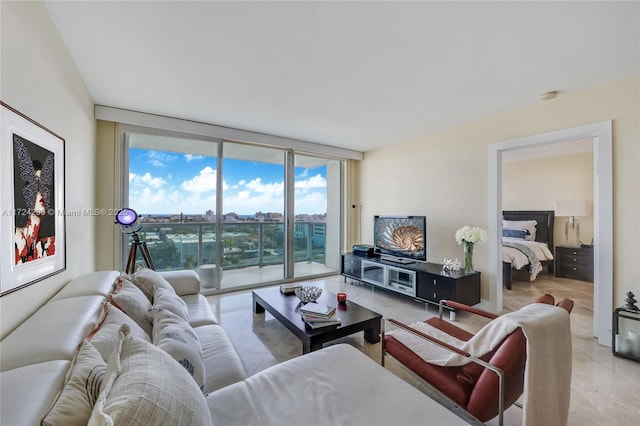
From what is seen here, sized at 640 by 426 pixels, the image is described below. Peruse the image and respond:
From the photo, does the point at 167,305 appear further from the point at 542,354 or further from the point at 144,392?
the point at 542,354

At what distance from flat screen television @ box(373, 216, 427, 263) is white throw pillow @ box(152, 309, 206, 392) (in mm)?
3154

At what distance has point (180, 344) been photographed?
1.16 meters

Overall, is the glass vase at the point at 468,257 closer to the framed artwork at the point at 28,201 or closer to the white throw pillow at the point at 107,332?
the white throw pillow at the point at 107,332

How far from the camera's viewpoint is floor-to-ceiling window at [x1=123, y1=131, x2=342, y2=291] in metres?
3.64

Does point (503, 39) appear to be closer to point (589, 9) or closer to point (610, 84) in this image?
point (589, 9)

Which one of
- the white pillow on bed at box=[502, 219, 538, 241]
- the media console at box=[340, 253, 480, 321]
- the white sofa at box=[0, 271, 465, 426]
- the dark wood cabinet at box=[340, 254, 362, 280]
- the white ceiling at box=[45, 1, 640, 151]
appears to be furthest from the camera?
the white pillow on bed at box=[502, 219, 538, 241]

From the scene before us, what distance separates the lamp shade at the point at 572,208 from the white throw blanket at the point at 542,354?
4985 mm

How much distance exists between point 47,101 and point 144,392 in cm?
195

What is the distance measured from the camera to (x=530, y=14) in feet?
5.32

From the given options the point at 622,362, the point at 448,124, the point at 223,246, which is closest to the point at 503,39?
the point at 448,124

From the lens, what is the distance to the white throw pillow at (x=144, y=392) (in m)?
0.63

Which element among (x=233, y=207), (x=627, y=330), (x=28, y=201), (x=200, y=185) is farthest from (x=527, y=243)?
(x=28, y=201)

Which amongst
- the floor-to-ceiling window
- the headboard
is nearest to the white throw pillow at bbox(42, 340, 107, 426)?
the floor-to-ceiling window

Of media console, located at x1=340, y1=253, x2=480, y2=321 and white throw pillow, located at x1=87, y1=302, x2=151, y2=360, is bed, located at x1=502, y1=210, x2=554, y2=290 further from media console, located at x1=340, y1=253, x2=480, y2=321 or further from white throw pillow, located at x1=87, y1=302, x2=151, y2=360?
white throw pillow, located at x1=87, y1=302, x2=151, y2=360
